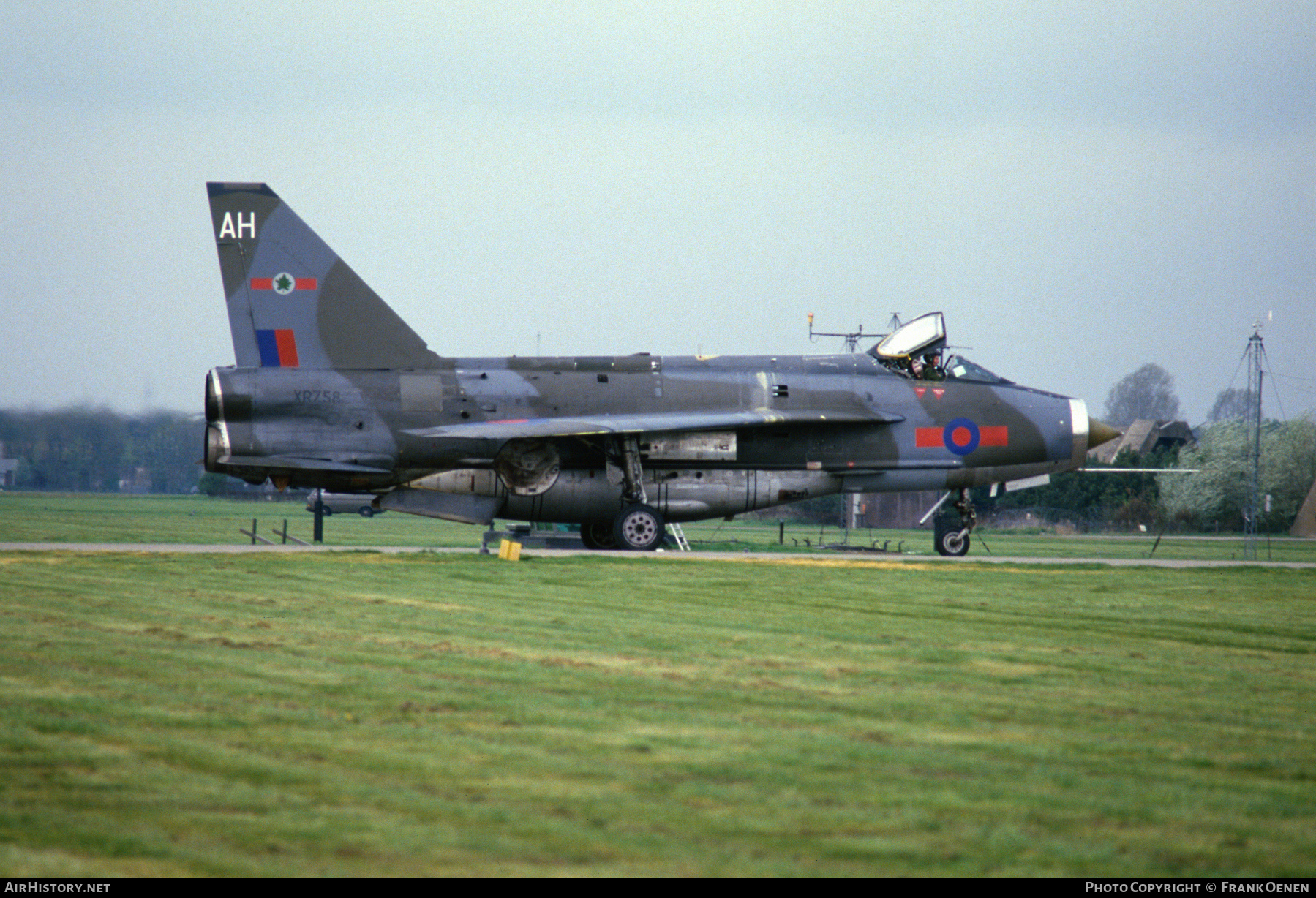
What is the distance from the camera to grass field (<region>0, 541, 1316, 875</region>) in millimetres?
4348

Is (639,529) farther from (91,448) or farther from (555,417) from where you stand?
(91,448)

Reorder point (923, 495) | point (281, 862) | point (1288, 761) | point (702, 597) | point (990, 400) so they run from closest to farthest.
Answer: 1. point (281, 862)
2. point (1288, 761)
3. point (702, 597)
4. point (990, 400)
5. point (923, 495)

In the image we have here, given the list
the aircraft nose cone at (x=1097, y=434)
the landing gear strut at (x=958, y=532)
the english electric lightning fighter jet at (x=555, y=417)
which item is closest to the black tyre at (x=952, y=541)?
the landing gear strut at (x=958, y=532)

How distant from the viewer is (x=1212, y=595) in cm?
1495

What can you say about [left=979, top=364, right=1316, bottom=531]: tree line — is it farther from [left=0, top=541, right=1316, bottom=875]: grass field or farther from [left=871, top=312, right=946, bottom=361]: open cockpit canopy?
[left=0, top=541, right=1316, bottom=875]: grass field

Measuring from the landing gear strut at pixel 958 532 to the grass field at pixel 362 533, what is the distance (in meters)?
0.53

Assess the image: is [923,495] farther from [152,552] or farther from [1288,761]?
[1288,761]

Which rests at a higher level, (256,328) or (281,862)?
(256,328)

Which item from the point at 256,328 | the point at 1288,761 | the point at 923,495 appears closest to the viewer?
the point at 1288,761

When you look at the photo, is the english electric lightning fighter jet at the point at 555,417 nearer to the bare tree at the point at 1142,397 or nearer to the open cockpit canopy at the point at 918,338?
the open cockpit canopy at the point at 918,338

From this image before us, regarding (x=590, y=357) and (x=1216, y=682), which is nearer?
(x=1216, y=682)

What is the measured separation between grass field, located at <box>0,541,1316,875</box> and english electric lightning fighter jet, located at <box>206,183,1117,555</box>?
27.9ft

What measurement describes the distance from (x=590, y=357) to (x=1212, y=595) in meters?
10.8

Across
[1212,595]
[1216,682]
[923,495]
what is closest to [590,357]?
[1212,595]
